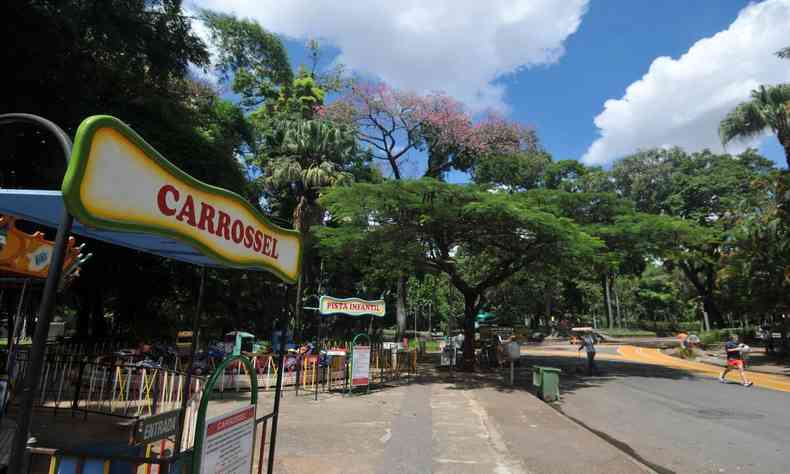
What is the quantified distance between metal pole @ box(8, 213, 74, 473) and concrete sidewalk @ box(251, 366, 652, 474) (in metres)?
4.15

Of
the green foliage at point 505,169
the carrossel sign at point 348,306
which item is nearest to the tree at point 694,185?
the green foliage at point 505,169

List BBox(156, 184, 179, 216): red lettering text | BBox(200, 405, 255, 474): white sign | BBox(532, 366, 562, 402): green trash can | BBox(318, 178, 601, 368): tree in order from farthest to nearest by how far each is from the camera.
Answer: BBox(318, 178, 601, 368): tree → BBox(532, 366, 562, 402): green trash can → BBox(200, 405, 255, 474): white sign → BBox(156, 184, 179, 216): red lettering text

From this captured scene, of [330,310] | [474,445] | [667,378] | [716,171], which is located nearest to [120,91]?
[330,310]

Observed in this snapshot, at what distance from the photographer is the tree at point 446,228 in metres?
13.6

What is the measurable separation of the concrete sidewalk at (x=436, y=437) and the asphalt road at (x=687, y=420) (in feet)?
2.72

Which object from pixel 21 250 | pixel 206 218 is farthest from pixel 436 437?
pixel 21 250

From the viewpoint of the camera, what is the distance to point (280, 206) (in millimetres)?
29375

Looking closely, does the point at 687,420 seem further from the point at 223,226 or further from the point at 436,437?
the point at 223,226

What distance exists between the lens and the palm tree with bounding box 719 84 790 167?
2029 centimetres

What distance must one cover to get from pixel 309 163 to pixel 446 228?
11190 mm

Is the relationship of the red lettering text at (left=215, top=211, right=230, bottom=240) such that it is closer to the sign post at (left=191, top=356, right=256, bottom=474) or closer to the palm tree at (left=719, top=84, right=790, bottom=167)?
Answer: the sign post at (left=191, top=356, right=256, bottom=474)

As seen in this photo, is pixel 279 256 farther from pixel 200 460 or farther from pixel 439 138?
pixel 439 138

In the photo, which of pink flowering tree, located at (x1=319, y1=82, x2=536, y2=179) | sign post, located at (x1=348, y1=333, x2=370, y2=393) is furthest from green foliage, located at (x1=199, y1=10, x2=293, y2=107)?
sign post, located at (x1=348, y1=333, x2=370, y2=393)

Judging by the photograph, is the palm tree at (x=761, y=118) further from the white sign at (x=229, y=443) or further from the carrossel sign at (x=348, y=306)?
the white sign at (x=229, y=443)
